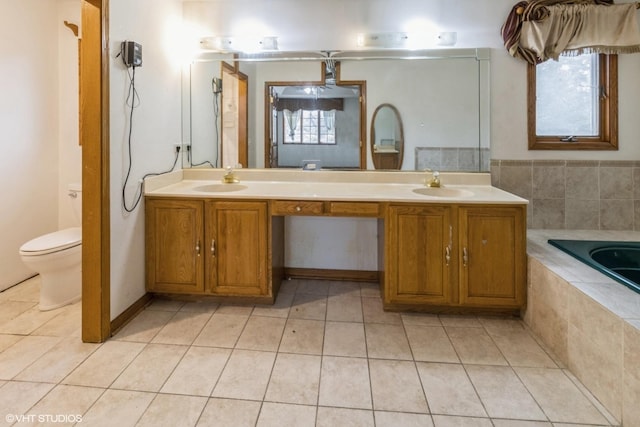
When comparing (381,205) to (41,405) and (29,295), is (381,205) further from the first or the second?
(29,295)

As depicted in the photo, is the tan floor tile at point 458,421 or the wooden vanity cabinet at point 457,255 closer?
the tan floor tile at point 458,421

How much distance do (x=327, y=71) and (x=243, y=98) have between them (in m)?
0.70

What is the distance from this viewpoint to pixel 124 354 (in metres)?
1.85

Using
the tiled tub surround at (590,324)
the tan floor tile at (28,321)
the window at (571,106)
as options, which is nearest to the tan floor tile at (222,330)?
the tan floor tile at (28,321)

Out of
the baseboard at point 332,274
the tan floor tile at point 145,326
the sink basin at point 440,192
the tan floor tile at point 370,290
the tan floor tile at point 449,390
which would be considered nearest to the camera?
the tan floor tile at point 449,390

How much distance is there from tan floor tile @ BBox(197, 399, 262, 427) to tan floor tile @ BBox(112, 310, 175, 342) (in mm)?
746

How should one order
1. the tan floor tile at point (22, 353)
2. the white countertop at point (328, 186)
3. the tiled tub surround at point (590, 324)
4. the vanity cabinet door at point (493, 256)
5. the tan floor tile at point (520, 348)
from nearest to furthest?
the tiled tub surround at point (590, 324) < the tan floor tile at point (22, 353) < the tan floor tile at point (520, 348) < the vanity cabinet door at point (493, 256) < the white countertop at point (328, 186)

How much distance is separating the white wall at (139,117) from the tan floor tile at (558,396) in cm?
219

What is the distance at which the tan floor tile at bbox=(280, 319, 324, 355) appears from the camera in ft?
6.32

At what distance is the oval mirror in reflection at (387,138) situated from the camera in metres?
2.79

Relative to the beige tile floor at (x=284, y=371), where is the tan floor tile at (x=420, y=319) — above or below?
above

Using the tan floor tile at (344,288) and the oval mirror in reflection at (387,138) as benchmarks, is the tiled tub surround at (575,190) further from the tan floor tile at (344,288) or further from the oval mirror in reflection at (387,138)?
the tan floor tile at (344,288)

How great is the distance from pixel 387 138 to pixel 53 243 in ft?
7.89

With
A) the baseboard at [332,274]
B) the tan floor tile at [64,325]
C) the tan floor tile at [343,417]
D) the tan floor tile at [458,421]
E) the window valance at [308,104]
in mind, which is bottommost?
the tan floor tile at [458,421]
